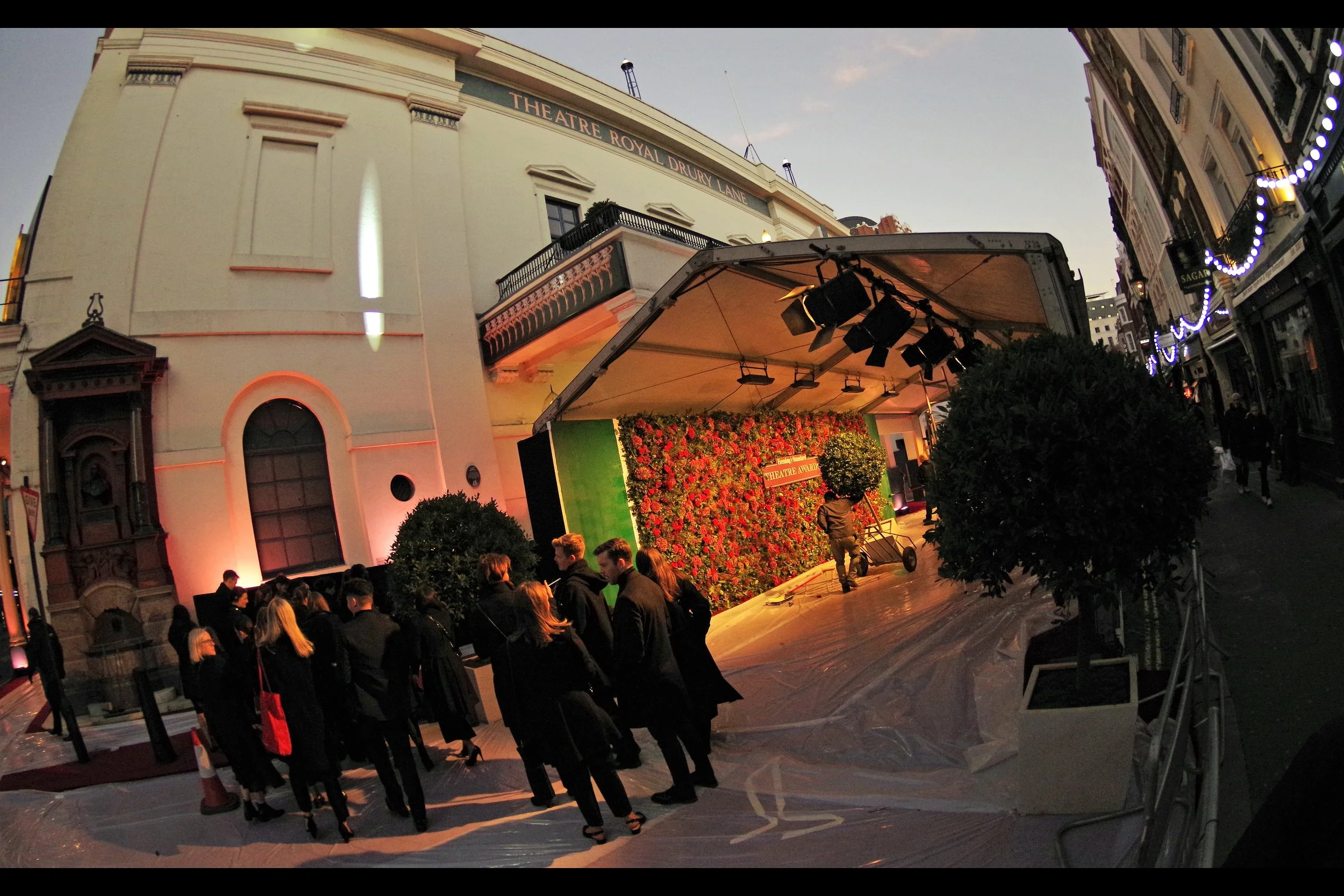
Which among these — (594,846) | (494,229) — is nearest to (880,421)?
(494,229)

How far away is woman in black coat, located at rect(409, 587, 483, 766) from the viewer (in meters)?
5.55

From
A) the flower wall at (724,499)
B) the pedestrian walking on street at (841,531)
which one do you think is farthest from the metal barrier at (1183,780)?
the flower wall at (724,499)

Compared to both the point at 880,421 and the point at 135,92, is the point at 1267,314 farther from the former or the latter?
the point at 135,92

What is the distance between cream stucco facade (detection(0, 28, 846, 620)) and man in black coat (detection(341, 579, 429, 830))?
707cm

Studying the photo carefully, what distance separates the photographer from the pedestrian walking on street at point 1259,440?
10.6 metres

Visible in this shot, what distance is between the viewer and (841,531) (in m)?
10.3

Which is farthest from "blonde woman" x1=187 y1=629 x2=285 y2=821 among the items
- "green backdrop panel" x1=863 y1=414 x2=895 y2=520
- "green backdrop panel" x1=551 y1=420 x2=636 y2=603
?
"green backdrop panel" x1=863 y1=414 x2=895 y2=520

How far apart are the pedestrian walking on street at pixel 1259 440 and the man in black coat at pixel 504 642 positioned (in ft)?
37.4

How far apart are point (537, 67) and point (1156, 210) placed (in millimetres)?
23255

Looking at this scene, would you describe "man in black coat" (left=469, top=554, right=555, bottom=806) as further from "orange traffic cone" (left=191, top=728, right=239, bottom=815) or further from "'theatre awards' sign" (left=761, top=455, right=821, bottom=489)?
"'theatre awards' sign" (left=761, top=455, right=821, bottom=489)

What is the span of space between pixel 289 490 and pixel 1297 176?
15.8 metres

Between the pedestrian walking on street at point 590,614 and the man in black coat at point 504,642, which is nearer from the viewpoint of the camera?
the man in black coat at point 504,642

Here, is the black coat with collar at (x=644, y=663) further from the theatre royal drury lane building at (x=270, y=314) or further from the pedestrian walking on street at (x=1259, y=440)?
the pedestrian walking on street at (x=1259, y=440)

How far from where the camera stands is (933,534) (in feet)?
13.3
